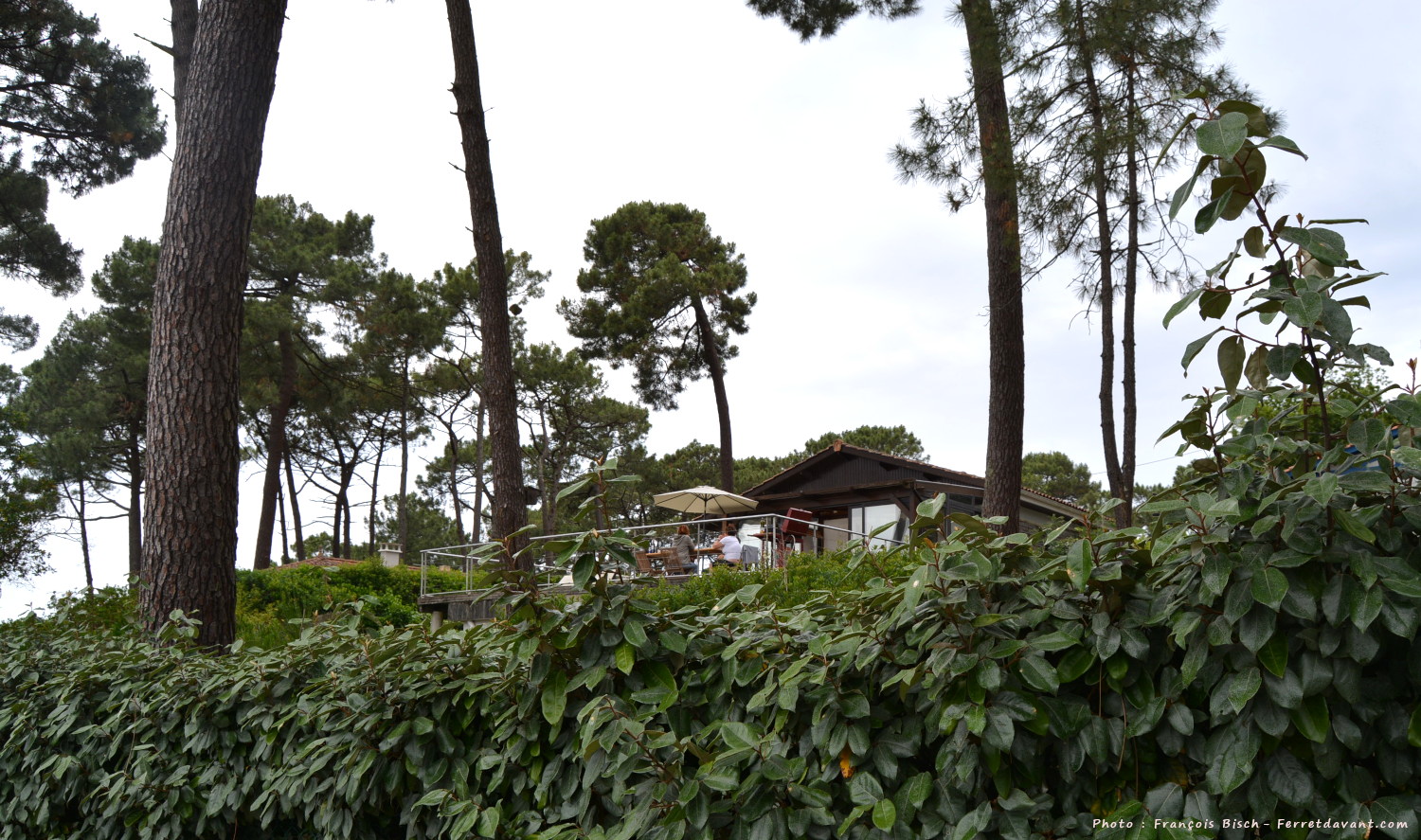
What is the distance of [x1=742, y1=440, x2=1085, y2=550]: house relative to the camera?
Answer: 21.0m

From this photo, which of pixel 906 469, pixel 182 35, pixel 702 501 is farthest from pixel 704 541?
pixel 182 35

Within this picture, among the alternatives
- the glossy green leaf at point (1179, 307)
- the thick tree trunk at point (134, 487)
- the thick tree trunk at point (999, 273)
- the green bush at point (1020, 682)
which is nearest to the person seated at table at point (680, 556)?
the thick tree trunk at point (999, 273)

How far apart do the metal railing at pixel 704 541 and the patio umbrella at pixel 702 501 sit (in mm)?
368

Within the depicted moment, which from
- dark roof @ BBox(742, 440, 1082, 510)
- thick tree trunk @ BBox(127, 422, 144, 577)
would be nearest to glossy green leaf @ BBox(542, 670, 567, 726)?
dark roof @ BBox(742, 440, 1082, 510)

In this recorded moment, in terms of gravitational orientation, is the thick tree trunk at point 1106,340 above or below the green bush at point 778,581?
above

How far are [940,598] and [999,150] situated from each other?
8120mm

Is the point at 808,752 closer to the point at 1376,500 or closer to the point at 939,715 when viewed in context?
the point at 939,715

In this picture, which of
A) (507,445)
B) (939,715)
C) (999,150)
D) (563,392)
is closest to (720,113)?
(999,150)

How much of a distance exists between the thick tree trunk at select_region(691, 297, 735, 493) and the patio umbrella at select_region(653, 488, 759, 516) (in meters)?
3.93

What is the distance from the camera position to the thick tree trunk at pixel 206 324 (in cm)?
448

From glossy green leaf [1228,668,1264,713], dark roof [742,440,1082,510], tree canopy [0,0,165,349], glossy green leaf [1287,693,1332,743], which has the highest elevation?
tree canopy [0,0,165,349]

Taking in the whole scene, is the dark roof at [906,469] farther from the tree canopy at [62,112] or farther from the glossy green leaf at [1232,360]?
the glossy green leaf at [1232,360]

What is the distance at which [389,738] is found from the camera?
2326 mm

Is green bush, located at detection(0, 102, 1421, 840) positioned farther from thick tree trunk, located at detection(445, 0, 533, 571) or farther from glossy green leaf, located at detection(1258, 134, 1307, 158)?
thick tree trunk, located at detection(445, 0, 533, 571)
